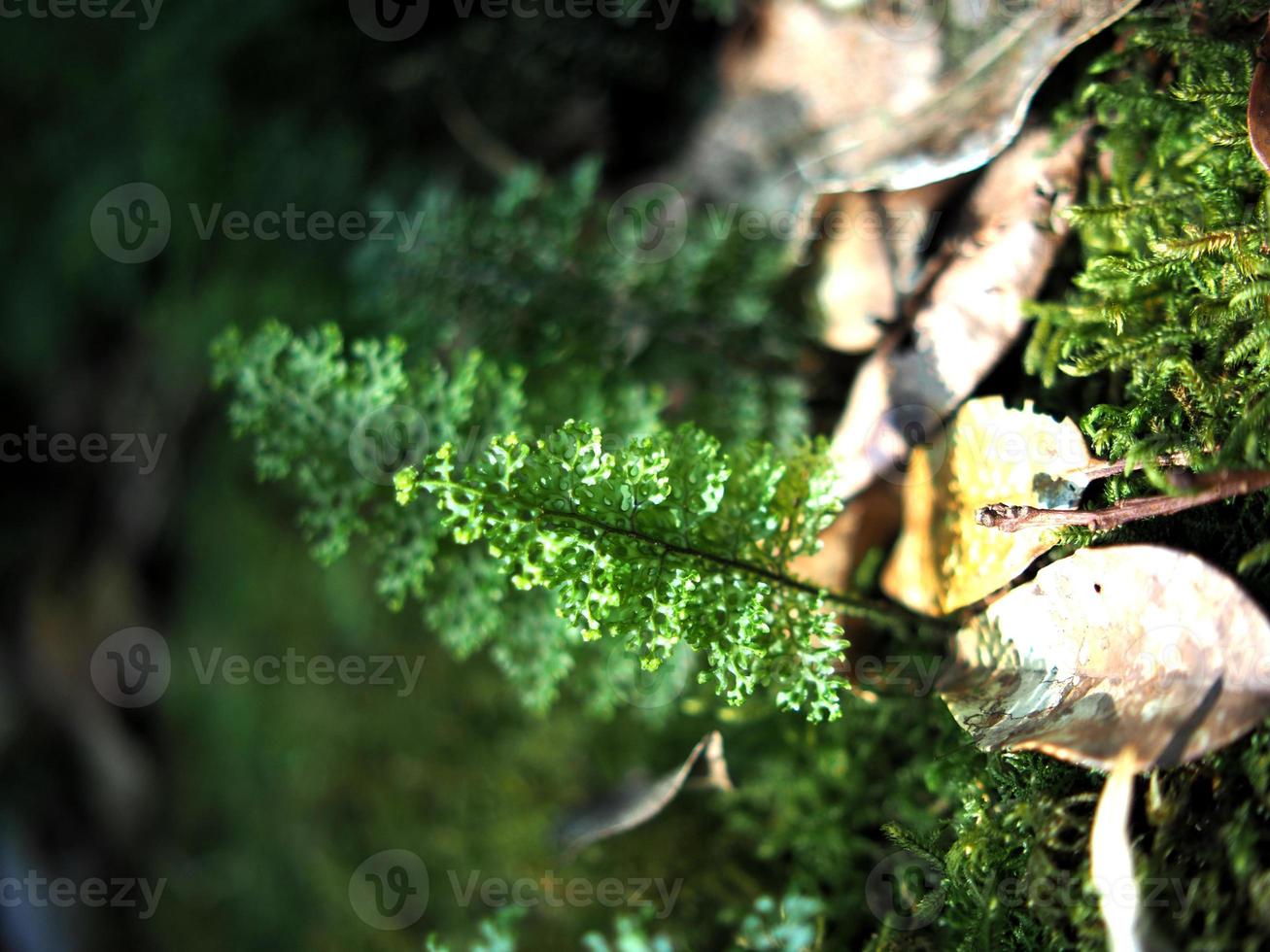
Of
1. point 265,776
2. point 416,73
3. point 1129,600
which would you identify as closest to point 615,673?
point 1129,600

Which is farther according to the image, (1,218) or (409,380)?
(1,218)

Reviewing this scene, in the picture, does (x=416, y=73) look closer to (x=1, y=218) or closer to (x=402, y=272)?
(x=402, y=272)
